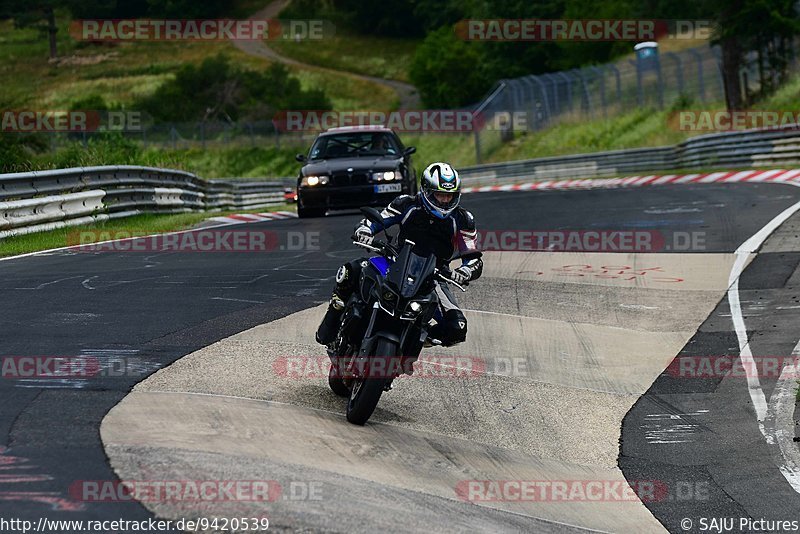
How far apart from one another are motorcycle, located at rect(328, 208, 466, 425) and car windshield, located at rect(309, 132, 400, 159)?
43.0 feet

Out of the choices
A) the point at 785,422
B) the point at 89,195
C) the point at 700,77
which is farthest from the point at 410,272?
the point at 700,77

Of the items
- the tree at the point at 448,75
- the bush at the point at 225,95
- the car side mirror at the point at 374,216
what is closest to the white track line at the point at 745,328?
the car side mirror at the point at 374,216

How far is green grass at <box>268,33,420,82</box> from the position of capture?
10100cm

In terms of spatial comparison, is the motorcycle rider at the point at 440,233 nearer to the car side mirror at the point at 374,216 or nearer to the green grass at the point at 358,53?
the car side mirror at the point at 374,216

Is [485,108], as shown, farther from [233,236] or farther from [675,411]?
[675,411]

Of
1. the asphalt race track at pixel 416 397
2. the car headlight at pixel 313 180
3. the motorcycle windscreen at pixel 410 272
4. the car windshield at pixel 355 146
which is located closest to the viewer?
the asphalt race track at pixel 416 397

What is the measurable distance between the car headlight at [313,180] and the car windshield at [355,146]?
2.32ft

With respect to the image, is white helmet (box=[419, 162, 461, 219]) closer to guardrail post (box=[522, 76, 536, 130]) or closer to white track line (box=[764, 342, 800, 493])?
white track line (box=[764, 342, 800, 493])

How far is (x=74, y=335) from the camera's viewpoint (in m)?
10.0

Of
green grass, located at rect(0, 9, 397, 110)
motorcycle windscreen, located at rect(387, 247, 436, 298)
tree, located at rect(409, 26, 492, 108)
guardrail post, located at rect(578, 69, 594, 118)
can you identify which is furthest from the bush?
motorcycle windscreen, located at rect(387, 247, 436, 298)

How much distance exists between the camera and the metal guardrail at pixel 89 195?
690 inches

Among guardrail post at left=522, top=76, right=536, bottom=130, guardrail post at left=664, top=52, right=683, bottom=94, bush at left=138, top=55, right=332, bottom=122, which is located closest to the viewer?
guardrail post at left=664, top=52, right=683, bottom=94

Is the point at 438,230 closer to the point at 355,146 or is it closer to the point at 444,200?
the point at 444,200

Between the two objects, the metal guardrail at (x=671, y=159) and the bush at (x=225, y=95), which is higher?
the metal guardrail at (x=671, y=159)
